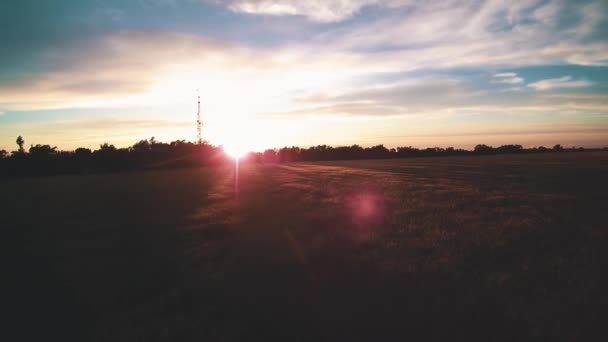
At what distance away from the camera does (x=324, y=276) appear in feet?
22.1

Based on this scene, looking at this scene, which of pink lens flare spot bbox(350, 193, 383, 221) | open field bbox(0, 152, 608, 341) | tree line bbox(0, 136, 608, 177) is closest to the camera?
open field bbox(0, 152, 608, 341)

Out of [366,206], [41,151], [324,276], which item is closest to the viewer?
[324,276]

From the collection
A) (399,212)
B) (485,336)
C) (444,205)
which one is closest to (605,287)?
(485,336)

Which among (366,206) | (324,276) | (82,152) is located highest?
(82,152)

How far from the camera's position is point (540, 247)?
766cm

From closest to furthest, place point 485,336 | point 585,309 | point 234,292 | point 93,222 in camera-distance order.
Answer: point 485,336 < point 585,309 < point 234,292 < point 93,222

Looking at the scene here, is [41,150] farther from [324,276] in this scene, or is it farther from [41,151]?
[324,276]

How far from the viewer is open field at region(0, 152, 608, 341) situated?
4852 millimetres

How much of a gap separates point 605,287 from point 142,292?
28.1 feet

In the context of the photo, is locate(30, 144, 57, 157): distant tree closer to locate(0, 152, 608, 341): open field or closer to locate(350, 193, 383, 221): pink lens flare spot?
locate(0, 152, 608, 341): open field

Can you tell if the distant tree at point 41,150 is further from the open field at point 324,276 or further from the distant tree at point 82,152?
the open field at point 324,276

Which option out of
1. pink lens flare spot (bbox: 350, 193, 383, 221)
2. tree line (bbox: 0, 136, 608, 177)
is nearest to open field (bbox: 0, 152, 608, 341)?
pink lens flare spot (bbox: 350, 193, 383, 221)

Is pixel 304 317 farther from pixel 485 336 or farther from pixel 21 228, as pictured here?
pixel 21 228

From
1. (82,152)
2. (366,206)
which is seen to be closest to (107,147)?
(82,152)
